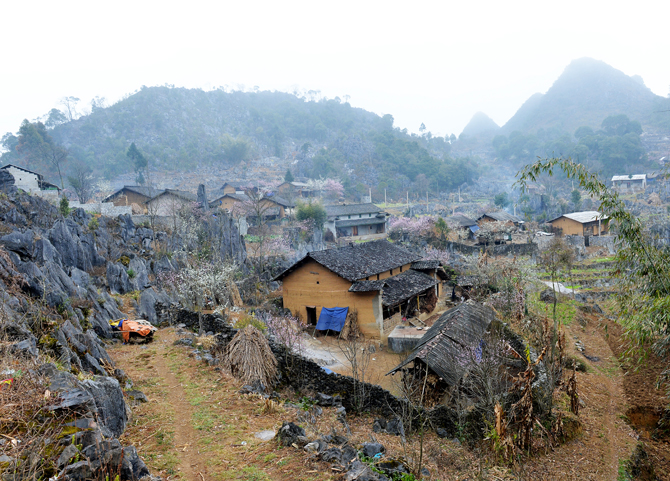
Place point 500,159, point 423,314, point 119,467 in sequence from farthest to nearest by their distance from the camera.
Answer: point 500,159 → point 423,314 → point 119,467

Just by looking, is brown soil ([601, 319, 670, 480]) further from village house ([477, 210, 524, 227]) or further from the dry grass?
village house ([477, 210, 524, 227])

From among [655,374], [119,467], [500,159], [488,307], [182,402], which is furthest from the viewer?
[500,159]

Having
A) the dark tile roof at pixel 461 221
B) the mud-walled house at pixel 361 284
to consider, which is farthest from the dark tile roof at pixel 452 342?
the dark tile roof at pixel 461 221

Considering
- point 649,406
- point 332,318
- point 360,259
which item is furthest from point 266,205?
point 649,406

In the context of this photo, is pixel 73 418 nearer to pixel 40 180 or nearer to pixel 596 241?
pixel 40 180

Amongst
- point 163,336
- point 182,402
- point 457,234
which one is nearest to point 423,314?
point 163,336

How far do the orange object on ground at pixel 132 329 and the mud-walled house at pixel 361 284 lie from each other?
10.3 meters

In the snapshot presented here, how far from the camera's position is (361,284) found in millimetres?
22594

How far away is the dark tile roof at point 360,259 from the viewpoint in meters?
24.3

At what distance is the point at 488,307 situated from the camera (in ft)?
65.8

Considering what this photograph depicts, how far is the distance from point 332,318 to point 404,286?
5.42 metres

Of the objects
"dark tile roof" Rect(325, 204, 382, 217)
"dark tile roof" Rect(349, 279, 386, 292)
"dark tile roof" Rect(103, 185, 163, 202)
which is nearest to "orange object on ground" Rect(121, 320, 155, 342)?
"dark tile roof" Rect(349, 279, 386, 292)

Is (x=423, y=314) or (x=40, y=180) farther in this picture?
(x=40, y=180)

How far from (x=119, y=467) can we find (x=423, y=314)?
23.5 meters
